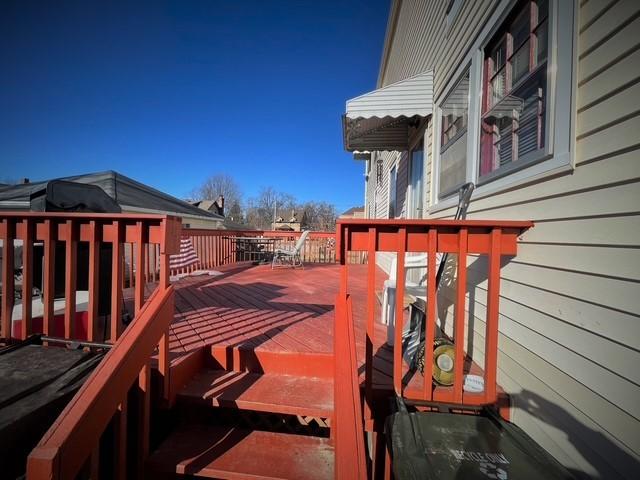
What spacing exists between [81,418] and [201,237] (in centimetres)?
532

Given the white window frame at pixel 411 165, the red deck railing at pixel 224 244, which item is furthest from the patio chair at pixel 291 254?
the white window frame at pixel 411 165

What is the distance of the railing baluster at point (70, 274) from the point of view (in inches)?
72.8

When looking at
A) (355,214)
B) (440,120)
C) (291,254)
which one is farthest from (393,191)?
(355,214)

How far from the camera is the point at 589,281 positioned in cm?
120

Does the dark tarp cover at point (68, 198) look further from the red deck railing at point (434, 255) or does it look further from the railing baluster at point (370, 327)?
the railing baluster at point (370, 327)

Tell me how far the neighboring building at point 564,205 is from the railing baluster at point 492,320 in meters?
0.17

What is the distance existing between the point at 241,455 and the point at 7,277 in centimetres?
206

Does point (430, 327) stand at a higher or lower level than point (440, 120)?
lower

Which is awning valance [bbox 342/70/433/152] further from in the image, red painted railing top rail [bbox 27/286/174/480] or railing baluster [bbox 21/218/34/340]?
railing baluster [bbox 21/218/34/340]


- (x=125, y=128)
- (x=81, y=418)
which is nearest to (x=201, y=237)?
(x=81, y=418)

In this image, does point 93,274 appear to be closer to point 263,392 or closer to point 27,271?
point 27,271

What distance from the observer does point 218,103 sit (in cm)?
1521

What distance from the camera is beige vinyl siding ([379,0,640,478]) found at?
1025 mm

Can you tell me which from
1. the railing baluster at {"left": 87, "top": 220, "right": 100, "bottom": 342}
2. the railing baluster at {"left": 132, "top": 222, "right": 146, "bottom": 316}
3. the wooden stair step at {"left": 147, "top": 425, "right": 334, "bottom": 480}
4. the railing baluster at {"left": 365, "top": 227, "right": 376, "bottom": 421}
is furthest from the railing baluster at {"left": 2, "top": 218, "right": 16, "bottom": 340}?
the railing baluster at {"left": 365, "top": 227, "right": 376, "bottom": 421}
